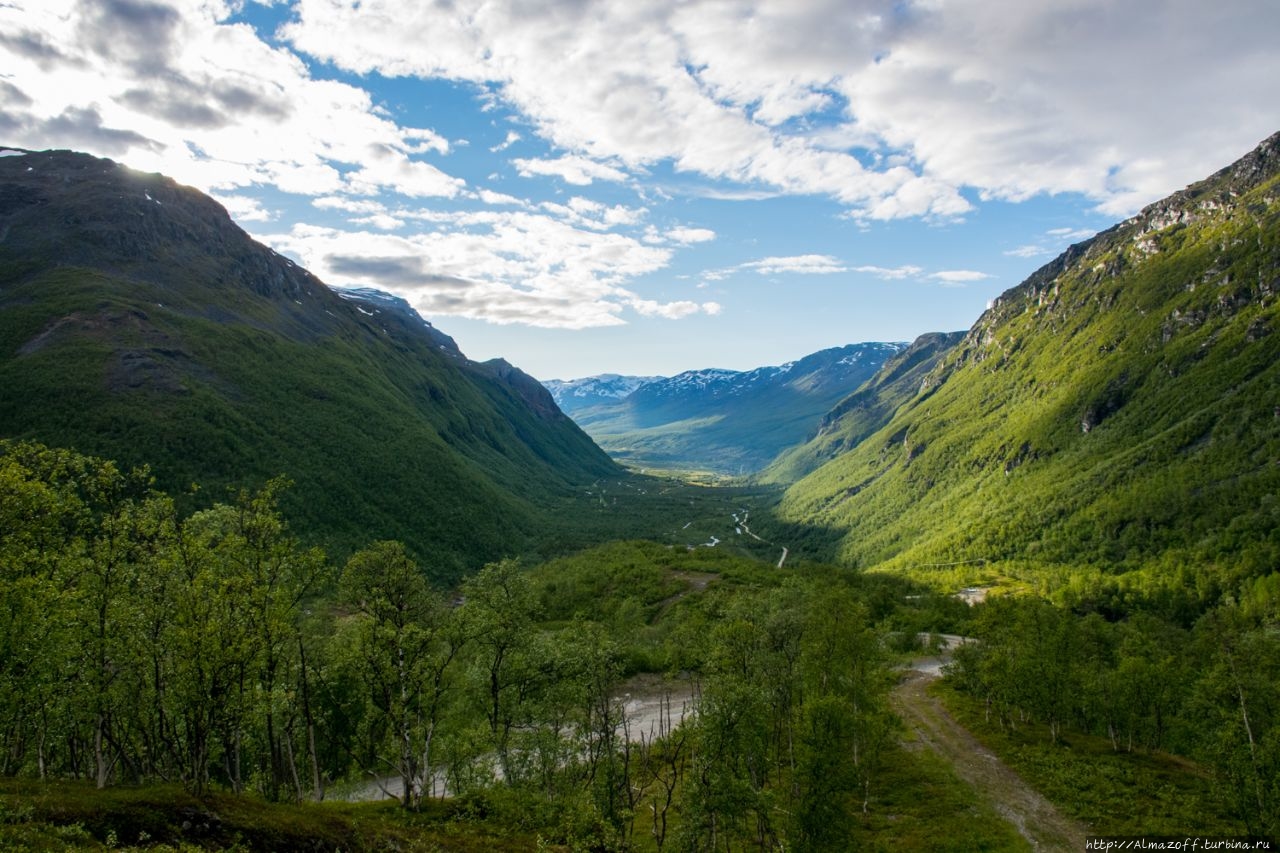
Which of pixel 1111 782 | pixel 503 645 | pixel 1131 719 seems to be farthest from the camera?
pixel 1131 719

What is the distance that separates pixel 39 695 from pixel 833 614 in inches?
2241

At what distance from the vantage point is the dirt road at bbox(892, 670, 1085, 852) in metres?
46.7

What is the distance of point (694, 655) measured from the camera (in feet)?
188

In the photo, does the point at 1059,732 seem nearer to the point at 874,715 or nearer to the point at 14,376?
the point at 874,715

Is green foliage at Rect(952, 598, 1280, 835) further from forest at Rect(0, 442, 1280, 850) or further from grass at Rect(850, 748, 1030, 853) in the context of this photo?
grass at Rect(850, 748, 1030, 853)

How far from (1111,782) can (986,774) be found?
10124 millimetres

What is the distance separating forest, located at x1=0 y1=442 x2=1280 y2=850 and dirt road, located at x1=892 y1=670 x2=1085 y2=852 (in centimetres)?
241

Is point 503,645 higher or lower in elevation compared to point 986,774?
higher

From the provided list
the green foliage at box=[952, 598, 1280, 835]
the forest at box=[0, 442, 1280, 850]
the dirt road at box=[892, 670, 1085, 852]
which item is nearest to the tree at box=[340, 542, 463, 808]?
the forest at box=[0, 442, 1280, 850]

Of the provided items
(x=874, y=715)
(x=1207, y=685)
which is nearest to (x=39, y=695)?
A: (x=874, y=715)

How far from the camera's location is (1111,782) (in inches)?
2157

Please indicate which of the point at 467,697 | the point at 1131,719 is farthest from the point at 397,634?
the point at 1131,719

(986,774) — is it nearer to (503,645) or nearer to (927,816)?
(927,816)

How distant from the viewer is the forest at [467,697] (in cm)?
2898
